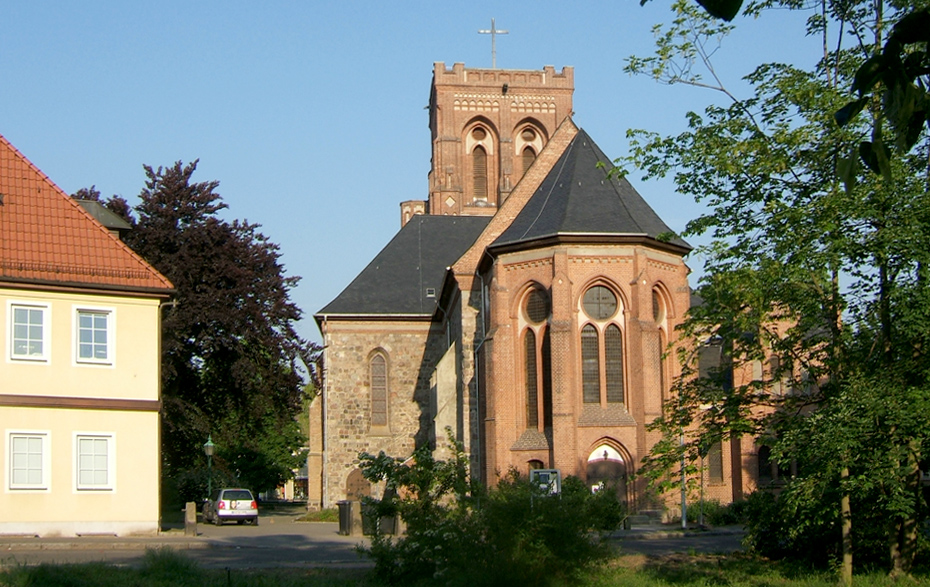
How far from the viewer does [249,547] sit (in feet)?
78.2

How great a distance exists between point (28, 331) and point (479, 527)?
14158mm

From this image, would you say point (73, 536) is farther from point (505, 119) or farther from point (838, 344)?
point (505, 119)

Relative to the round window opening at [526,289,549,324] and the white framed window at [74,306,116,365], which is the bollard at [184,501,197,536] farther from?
the round window opening at [526,289,549,324]

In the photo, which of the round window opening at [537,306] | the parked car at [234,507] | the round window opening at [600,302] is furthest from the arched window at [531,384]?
the parked car at [234,507]

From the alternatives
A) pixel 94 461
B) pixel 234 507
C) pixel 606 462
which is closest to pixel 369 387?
pixel 234 507

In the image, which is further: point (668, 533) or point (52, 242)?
point (668, 533)

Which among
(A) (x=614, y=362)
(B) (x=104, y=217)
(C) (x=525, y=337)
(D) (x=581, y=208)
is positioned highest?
(D) (x=581, y=208)

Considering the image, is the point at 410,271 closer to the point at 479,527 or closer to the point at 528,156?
the point at 528,156

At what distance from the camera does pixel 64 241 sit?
2597cm

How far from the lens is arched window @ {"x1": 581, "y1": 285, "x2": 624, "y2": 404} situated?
33.7 meters

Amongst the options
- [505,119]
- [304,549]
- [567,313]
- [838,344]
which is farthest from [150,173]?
[838,344]

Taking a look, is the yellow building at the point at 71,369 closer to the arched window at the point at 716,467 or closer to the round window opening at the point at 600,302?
the round window opening at the point at 600,302

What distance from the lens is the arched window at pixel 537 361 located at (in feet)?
112

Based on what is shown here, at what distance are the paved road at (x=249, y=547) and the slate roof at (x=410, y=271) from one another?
1885 cm
